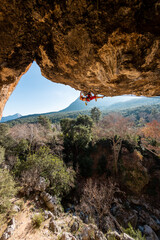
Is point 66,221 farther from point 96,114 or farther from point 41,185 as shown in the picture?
point 96,114

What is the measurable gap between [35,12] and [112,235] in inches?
359

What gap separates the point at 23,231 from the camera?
534 centimetres

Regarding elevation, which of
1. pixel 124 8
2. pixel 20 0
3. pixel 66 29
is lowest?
pixel 124 8

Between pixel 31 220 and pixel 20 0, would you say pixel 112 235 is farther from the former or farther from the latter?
pixel 20 0

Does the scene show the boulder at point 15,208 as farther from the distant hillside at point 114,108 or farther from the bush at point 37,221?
the distant hillside at point 114,108

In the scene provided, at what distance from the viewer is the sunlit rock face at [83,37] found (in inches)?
59.8

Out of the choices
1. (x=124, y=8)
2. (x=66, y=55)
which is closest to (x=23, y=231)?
(x=66, y=55)

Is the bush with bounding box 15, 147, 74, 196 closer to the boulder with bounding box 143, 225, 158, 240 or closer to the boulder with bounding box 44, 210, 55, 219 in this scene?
the boulder with bounding box 44, 210, 55, 219

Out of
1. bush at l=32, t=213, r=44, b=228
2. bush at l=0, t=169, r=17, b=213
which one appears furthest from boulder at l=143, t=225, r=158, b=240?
bush at l=0, t=169, r=17, b=213

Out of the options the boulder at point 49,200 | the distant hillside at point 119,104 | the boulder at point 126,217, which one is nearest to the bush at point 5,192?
the boulder at point 49,200

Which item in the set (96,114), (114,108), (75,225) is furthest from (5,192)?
(114,108)

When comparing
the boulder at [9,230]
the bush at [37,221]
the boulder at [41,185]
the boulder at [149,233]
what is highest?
the boulder at [41,185]

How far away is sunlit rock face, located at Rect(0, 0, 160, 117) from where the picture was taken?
1.52 metres

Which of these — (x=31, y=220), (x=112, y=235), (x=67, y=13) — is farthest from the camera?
(x=31, y=220)
